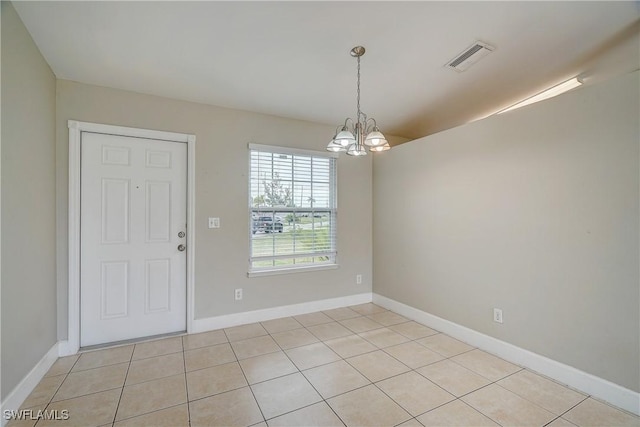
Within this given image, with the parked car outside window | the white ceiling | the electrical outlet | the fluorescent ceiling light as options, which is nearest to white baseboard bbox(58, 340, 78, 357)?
the parked car outside window

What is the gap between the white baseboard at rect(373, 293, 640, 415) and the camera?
6.18 ft

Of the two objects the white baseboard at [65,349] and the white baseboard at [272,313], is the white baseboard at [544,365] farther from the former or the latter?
the white baseboard at [65,349]

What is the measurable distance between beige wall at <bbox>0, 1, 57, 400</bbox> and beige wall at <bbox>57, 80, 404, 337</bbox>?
0.18 meters

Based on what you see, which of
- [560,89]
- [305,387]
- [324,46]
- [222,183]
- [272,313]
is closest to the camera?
[305,387]

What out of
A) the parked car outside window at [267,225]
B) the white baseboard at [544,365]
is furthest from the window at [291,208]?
the white baseboard at [544,365]

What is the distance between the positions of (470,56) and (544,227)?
5.18 feet


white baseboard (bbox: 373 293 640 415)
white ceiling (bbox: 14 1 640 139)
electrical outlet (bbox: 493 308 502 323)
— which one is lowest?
white baseboard (bbox: 373 293 640 415)

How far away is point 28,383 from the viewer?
198 centimetres

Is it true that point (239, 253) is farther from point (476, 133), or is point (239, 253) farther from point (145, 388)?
point (476, 133)

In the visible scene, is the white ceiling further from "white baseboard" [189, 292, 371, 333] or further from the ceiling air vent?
"white baseboard" [189, 292, 371, 333]

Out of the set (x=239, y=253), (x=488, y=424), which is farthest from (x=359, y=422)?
(x=239, y=253)

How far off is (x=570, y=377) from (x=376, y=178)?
2.82 m

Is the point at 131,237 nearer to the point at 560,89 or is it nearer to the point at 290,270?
the point at 290,270

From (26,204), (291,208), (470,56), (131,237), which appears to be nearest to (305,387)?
(291,208)
